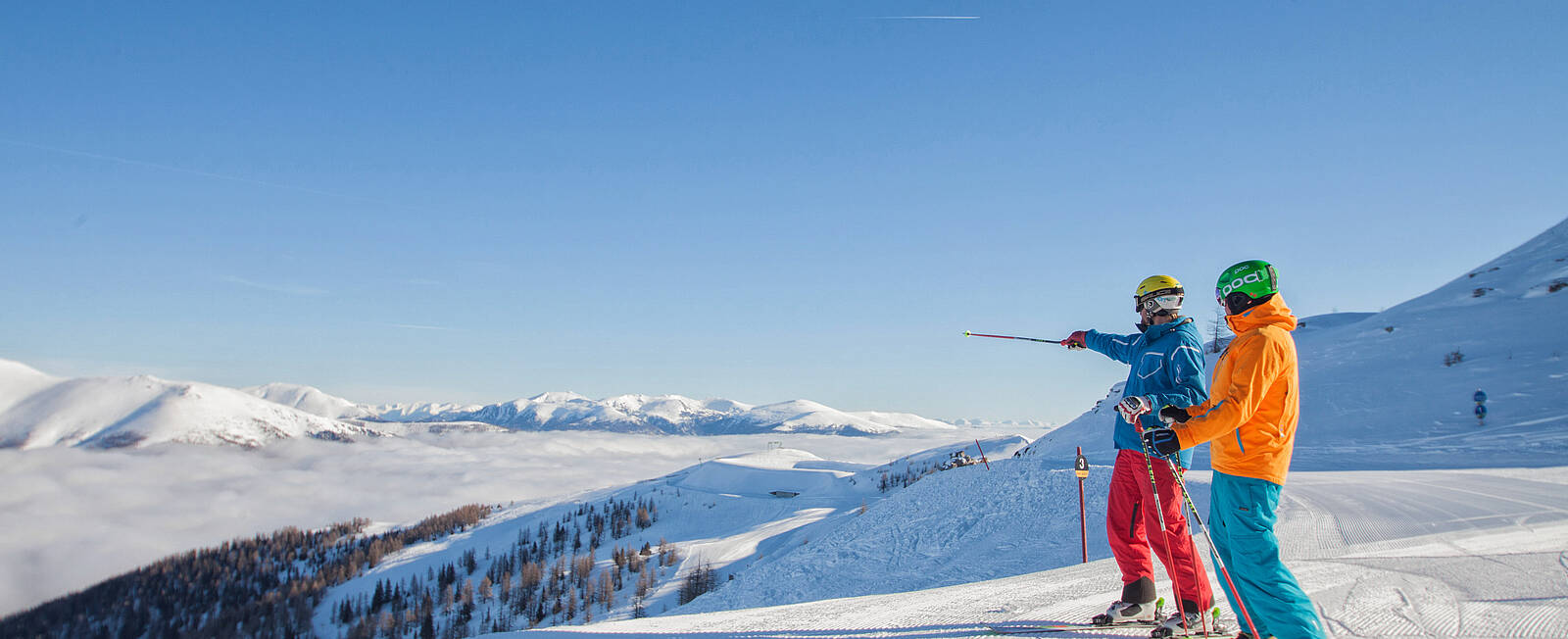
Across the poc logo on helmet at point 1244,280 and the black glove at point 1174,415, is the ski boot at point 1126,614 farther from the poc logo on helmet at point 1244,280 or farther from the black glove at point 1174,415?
the poc logo on helmet at point 1244,280

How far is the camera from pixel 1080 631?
4.28 meters

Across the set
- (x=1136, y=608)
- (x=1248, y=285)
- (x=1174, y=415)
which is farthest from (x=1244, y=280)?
(x=1136, y=608)

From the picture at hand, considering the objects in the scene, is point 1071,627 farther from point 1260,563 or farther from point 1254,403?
point 1254,403

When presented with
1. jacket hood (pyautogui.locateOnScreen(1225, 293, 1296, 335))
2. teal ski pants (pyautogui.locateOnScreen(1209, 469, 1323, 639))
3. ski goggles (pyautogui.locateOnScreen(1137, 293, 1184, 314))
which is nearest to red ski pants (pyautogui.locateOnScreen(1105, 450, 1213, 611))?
teal ski pants (pyautogui.locateOnScreen(1209, 469, 1323, 639))

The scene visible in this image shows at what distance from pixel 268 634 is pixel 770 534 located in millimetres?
73078

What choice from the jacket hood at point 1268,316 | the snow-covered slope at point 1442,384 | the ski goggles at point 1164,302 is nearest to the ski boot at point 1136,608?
the ski goggles at point 1164,302

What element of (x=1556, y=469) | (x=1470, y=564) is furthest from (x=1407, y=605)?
(x=1556, y=469)

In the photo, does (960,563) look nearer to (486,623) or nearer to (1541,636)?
(1541,636)

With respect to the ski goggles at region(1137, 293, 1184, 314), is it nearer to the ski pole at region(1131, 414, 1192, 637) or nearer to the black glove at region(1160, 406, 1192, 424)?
the ski pole at region(1131, 414, 1192, 637)

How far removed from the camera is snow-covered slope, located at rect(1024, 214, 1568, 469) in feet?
50.9

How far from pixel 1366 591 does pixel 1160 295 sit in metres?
2.98

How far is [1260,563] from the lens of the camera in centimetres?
341

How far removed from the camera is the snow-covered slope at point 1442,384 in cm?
1552

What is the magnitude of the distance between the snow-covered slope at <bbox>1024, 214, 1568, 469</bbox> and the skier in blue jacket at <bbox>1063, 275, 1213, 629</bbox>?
48.8 ft
